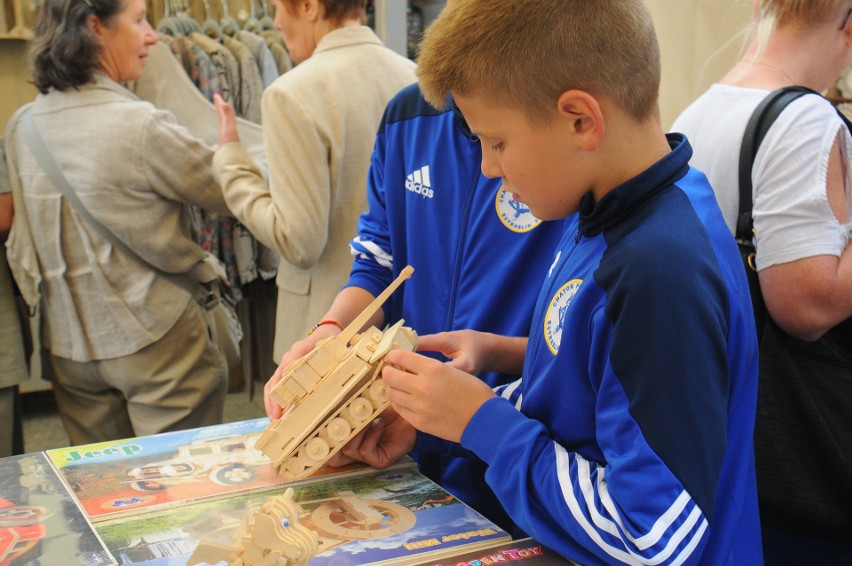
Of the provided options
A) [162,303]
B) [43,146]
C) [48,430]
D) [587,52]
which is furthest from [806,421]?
[48,430]

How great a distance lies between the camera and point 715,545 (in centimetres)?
94

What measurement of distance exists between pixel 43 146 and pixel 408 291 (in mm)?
1334

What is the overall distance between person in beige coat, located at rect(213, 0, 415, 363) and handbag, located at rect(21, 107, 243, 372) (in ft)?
1.09

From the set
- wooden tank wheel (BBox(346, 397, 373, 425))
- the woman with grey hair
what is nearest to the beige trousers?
the woman with grey hair

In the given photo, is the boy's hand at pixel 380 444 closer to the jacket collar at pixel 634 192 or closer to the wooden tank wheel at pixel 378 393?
the wooden tank wheel at pixel 378 393

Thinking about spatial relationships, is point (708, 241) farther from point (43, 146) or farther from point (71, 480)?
point (43, 146)

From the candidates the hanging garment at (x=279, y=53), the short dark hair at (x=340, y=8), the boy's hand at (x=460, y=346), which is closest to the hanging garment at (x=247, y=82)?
the hanging garment at (x=279, y=53)

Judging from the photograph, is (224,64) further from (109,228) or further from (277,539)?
(277,539)

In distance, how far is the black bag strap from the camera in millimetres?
1473

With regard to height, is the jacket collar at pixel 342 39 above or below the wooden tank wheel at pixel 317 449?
above

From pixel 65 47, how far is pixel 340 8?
745 mm

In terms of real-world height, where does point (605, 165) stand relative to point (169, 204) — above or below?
above

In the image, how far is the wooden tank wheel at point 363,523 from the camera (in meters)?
1.02

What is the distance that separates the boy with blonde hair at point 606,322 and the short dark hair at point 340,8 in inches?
46.5
